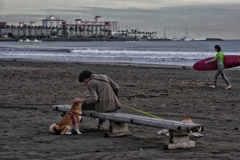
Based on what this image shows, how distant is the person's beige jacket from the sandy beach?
20.7 inches

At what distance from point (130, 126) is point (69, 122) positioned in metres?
1.49

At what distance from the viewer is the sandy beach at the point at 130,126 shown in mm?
6793

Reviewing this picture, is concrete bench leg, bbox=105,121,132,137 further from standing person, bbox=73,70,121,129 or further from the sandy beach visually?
standing person, bbox=73,70,121,129

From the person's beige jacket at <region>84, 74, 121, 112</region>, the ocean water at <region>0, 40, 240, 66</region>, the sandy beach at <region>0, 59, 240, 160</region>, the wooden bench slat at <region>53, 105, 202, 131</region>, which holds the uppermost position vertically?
the person's beige jacket at <region>84, 74, 121, 112</region>

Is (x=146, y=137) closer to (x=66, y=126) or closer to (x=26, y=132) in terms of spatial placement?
(x=66, y=126)

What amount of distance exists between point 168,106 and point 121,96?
2.26m

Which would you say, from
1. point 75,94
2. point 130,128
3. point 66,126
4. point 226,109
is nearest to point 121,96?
point 75,94

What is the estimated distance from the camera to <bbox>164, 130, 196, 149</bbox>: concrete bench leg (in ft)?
23.1

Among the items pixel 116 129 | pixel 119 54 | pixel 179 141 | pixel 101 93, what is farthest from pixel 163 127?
pixel 119 54

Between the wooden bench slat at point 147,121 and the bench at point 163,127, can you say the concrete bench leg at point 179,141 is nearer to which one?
the bench at point 163,127

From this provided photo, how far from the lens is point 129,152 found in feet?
22.4

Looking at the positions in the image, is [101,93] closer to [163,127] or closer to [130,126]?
[130,126]

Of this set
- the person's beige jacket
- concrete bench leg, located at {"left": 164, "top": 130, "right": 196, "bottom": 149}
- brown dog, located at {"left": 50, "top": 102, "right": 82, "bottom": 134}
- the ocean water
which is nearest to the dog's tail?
brown dog, located at {"left": 50, "top": 102, "right": 82, "bottom": 134}

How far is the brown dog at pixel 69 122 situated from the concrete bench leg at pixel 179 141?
1.97 m
